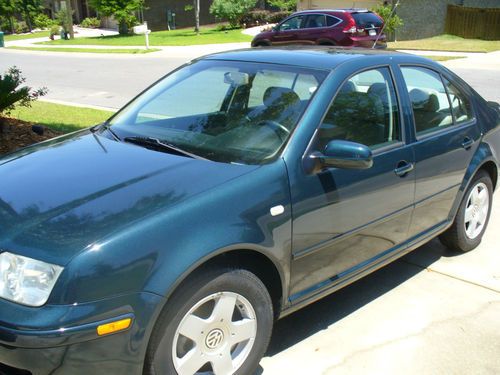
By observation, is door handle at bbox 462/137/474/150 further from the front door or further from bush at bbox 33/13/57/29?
bush at bbox 33/13/57/29

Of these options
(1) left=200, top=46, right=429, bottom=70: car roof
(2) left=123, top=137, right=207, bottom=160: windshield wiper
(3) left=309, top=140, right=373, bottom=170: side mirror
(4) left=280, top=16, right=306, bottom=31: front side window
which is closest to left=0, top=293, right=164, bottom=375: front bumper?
(2) left=123, top=137, right=207, bottom=160: windshield wiper

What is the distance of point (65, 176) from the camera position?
291 cm

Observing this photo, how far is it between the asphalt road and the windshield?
7.98 meters

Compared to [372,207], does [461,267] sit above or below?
below

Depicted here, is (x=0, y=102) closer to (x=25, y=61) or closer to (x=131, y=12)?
(x=25, y=61)

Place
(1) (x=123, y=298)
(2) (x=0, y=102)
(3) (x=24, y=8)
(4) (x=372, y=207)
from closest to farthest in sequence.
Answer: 1. (1) (x=123, y=298)
2. (4) (x=372, y=207)
3. (2) (x=0, y=102)
4. (3) (x=24, y=8)

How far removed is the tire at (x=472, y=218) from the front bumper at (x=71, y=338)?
2976 mm

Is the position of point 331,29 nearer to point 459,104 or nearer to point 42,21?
point 459,104

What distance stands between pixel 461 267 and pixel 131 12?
4175 centimetres

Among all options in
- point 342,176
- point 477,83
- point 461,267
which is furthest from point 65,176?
point 477,83

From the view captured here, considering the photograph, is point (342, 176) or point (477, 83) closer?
point (342, 176)

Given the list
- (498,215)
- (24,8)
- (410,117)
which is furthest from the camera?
(24,8)

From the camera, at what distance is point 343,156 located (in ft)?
9.80

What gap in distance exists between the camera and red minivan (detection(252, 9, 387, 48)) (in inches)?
707
